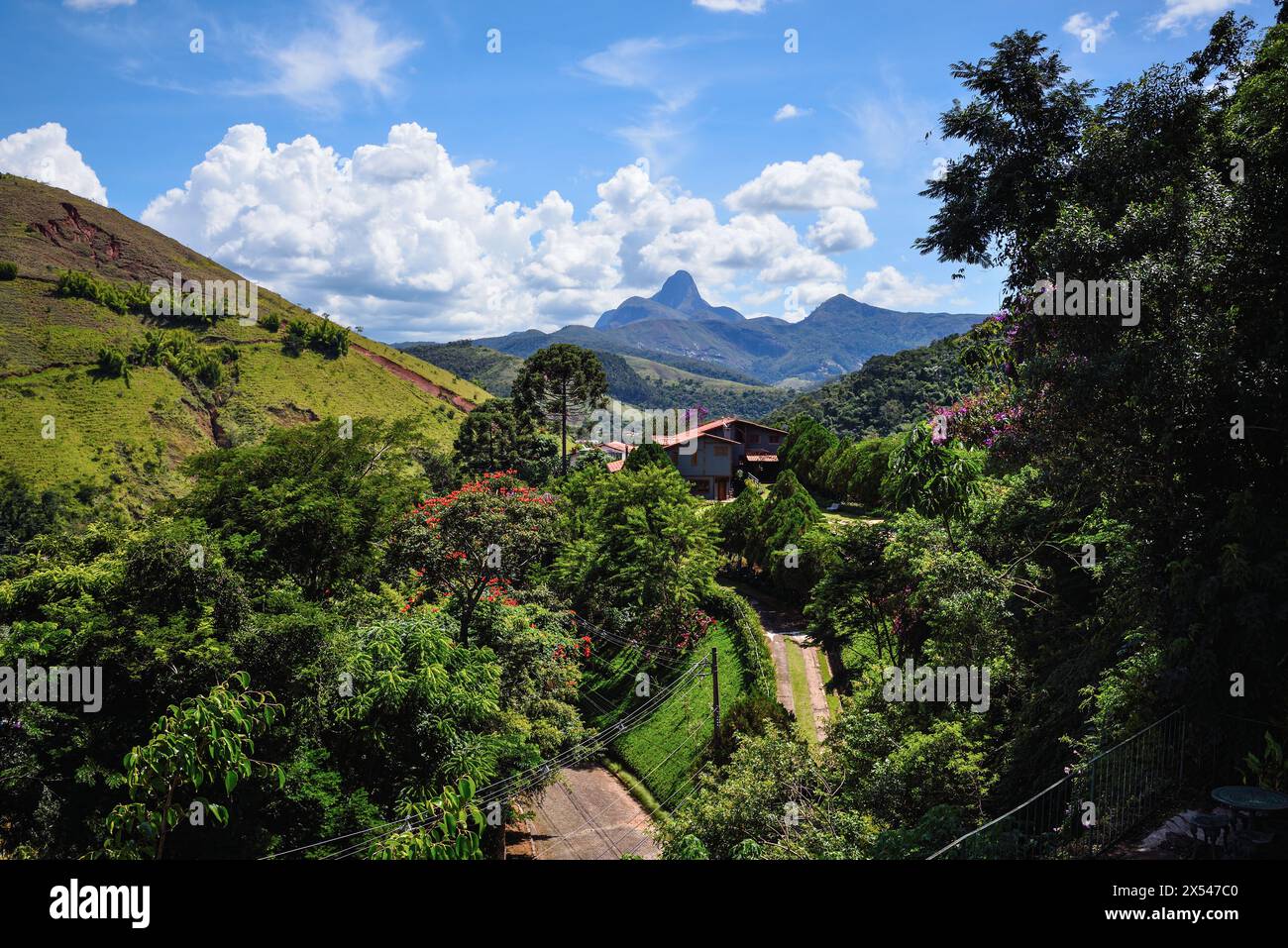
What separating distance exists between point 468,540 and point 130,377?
3194 inches

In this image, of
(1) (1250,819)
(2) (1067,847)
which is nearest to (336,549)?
(2) (1067,847)

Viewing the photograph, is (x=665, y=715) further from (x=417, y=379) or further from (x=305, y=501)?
(x=417, y=379)

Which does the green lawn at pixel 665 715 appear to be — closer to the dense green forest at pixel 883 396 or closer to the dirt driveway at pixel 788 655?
the dirt driveway at pixel 788 655

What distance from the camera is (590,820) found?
2295cm

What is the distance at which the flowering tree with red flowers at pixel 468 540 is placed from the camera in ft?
71.0

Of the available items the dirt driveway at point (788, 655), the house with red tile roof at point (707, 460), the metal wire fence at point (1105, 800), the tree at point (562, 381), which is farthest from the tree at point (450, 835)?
the house with red tile roof at point (707, 460)

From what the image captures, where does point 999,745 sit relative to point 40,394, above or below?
below

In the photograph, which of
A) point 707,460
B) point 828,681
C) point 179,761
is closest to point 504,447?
point 707,460

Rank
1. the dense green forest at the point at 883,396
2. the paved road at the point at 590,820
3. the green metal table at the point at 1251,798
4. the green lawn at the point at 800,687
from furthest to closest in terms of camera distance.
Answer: the dense green forest at the point at 883,396 → the green lawn at the point at 800,687 → the paved road at the point at 590,820 → the green metal table at the point at 1251,798

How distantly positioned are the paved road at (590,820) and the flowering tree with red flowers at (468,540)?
629 cm

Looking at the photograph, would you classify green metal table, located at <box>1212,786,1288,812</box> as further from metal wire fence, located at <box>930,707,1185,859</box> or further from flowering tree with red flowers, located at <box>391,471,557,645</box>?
flowering tree with red flowers, located at <box>391,471,557,645</box>

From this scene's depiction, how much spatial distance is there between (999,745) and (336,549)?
16.6m
